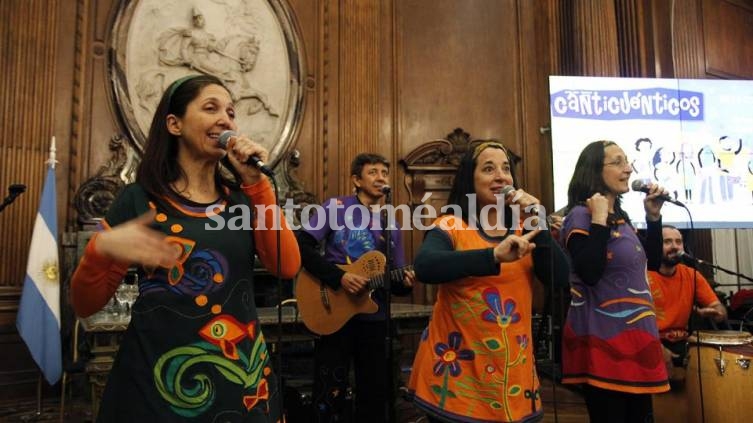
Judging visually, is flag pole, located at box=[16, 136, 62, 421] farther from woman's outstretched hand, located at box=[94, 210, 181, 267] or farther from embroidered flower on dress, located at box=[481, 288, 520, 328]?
embroidered flower on dress, located at box=[481, 288, 520, 328]

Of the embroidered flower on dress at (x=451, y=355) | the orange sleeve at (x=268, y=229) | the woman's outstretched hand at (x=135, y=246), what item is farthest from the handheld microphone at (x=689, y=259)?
the woman's outstretched hand at (x=135, y=246)

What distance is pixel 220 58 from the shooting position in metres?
5.12

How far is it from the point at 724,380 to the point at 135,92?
474 centimetres

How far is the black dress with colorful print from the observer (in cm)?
118

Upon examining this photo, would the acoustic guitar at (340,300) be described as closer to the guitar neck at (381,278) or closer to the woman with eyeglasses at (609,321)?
the guitar neck at (381,278)

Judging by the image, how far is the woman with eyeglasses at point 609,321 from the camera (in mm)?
1941

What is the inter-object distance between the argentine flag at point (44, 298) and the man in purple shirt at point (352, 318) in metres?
1.98

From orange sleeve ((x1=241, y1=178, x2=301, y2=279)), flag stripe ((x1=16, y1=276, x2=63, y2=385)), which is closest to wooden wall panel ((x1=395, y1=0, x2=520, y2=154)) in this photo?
flag stripe ((x1=16, y1=276, x2=63, y2=385))

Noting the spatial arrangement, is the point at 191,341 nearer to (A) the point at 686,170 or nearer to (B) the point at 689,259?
(B) the point at 689,259

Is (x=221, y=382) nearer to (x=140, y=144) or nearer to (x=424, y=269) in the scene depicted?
(x=424, y=269)

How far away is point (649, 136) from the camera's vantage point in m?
4.92

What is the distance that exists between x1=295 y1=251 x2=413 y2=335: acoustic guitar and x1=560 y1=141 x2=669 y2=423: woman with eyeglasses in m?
1.02

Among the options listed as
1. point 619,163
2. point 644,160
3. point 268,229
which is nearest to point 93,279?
point 268,229

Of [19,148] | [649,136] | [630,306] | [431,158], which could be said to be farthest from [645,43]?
[19,148]
